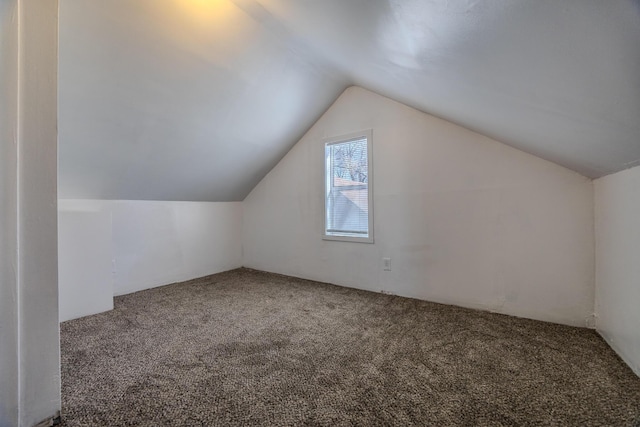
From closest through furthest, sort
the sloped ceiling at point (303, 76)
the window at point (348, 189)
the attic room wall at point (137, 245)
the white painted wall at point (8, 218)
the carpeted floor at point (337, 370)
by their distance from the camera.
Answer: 1. the sloped ceiling at point (303, 76)
2. the white painted wall at point (8, 218)
3. the carpeted floor at point (337, 370)
4. the attic room wall at point (137, 245)
5. the window at point (348, 189)

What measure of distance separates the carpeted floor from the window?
100cm

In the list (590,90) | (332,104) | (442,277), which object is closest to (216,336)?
(442,277)

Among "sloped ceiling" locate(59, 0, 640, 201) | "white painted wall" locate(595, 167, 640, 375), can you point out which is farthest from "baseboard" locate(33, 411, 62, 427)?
"white painted wall" locate(595, 167, 640, 375)

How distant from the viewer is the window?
3178mm

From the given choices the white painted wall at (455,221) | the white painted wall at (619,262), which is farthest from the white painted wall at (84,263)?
the white painted wall at (619,262)

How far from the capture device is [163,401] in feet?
4.43

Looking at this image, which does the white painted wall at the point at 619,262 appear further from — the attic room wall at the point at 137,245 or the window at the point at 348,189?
the attic room wall at the point at 137,245

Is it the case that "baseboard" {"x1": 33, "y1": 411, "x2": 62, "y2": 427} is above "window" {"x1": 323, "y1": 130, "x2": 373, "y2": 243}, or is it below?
below

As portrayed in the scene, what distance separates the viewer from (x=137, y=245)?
10.5 feet

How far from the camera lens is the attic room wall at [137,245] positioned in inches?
93.4

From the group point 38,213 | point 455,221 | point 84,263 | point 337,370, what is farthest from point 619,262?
point 84,263

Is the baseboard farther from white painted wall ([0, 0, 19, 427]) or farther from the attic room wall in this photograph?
the attic room wall

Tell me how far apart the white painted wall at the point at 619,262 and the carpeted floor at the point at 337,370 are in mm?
144

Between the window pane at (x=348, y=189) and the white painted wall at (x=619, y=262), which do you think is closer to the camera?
the white painted wall at (x=619, y=262)
